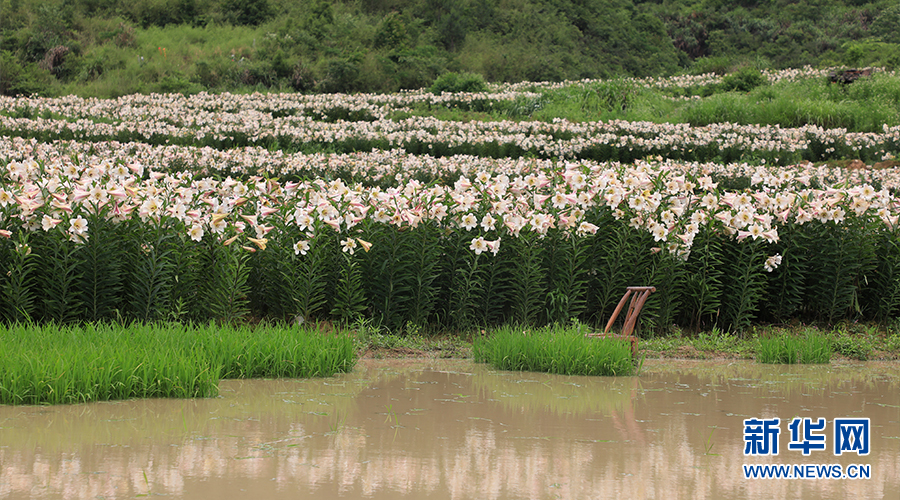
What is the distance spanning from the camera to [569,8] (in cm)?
4828

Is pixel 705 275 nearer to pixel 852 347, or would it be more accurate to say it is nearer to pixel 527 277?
pixel 852 347

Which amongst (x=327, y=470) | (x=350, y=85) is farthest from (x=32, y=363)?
(x=350, y=85)

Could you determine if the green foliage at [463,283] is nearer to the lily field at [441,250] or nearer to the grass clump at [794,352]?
the lily field at [441,250]

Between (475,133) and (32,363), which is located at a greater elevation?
(475,133)

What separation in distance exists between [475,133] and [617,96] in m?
8.39

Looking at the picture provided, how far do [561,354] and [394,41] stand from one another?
32.9m

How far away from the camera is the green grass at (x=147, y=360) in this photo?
3.86 m

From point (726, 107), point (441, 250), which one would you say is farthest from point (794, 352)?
point (726, 107)

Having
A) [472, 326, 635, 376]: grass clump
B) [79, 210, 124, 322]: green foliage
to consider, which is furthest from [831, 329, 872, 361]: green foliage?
[79, 210, 124, 322]: green foliage

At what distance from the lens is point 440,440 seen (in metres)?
3.35

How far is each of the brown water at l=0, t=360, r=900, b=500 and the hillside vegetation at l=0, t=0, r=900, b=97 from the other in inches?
944

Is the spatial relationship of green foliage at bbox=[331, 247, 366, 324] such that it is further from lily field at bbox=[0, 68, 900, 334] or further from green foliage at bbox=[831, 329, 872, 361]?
green foliage at bbox=[831, 329, 872, 361]

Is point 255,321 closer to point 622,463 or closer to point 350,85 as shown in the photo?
point 622,463

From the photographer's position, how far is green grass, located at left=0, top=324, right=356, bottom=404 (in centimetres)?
386
